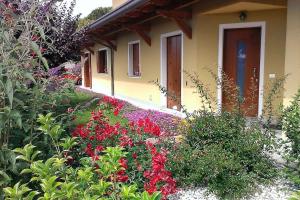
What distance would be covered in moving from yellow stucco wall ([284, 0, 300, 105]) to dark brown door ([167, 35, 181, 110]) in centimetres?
446

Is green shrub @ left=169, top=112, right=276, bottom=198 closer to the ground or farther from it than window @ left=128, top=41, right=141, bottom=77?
closer to the ground

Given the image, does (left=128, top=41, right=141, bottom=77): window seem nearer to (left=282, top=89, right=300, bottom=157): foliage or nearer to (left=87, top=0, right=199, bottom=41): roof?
(left=87, top=0, right=199, bottom=41): roof

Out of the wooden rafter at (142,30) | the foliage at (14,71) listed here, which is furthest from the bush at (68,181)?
the wooden rafter at (142,30)

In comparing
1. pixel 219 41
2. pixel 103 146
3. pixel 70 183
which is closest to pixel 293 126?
pixel 103 146

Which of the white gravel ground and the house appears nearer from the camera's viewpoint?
the white gravel ground

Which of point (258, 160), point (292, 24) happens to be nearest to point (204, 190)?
point (258, 160)

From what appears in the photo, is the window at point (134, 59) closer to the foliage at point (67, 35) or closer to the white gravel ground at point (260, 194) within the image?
the foliage at point (67, 35)

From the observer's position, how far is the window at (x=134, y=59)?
13783 millimetres

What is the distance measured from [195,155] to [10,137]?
2.10 m

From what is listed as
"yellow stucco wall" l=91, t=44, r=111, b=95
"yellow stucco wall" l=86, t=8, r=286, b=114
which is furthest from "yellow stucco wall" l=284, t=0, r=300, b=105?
"yellow stucco wall" l=91, t=44, r=111, b=95

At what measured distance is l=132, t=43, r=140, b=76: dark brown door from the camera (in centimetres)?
1372

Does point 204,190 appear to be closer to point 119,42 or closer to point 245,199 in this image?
point 245,199

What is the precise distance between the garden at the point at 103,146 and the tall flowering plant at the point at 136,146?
0.04 ft

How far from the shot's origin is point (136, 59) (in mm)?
14008
